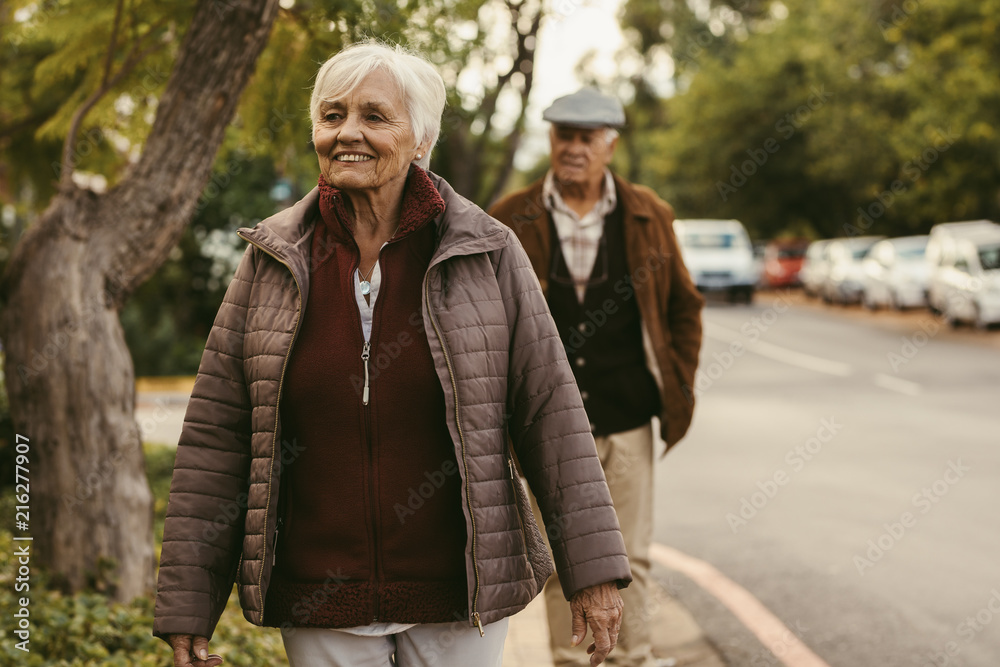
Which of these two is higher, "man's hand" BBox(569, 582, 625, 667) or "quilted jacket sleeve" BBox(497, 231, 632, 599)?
"quilted jacket sleeve" BBox(497, 231, 632, 599)

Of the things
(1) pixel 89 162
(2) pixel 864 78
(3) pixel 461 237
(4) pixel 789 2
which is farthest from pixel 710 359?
(4) pixel 789 2

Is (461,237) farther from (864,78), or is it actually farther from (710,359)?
(864,78)

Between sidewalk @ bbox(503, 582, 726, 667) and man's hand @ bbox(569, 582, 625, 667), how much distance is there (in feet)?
8.82

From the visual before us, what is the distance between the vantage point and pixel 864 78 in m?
36.9

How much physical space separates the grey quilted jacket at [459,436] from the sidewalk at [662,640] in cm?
278

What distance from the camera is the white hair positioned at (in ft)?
7.98

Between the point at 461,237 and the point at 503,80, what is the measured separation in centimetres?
839

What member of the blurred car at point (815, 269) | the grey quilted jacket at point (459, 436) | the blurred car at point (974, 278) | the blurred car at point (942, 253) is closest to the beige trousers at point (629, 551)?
the grey quilted jacket at point (459, 436)

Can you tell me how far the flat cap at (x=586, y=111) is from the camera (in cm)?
427

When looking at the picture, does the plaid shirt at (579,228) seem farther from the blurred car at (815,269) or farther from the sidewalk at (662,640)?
the blurred car at (815,269)

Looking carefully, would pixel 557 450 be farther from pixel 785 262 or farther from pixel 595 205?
pixel 785 262

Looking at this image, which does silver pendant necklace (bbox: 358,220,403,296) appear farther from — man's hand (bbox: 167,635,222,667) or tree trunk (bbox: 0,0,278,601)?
tree trunk (bbox: 0,0,278,601)

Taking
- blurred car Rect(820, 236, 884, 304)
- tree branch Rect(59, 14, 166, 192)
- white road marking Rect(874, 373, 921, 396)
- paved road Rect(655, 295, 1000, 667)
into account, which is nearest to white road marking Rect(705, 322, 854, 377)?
paved road Rect(655, 295, 1000, 667)

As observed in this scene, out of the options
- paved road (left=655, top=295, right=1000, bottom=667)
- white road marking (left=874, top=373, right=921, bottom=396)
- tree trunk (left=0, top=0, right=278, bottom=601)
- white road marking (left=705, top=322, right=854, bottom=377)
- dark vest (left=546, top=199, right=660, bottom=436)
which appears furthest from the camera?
white road marking (left=705, top=322, right=854, bottom=377)
